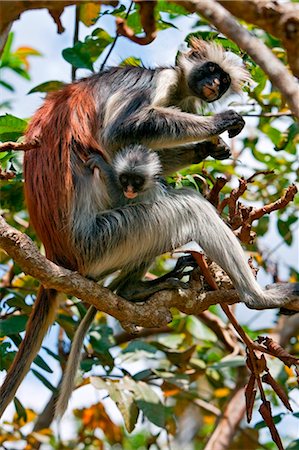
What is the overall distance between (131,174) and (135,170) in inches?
1.9

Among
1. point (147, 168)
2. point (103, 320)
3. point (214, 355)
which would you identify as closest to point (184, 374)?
point (214, 355)

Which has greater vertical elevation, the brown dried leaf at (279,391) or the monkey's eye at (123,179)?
the monkey's eye at (123,179)

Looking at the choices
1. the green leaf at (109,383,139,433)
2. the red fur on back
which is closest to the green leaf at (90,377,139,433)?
the green leaf at (109,383,139,433)

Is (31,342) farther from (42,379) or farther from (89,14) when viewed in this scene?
(89,14)

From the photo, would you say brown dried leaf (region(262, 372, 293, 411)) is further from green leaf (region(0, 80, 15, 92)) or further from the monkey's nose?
green leaf (region(0, 80, 15, 92))

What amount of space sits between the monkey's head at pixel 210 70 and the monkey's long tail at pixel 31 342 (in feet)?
5.98

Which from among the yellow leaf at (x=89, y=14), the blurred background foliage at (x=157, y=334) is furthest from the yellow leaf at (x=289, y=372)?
the yellow leaf at (x=89, y=14)

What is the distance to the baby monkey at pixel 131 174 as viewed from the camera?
194 inches

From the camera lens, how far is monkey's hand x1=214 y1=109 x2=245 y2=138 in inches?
205

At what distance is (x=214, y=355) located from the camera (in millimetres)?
7027

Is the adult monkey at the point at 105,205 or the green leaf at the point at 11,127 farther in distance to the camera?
the green leaf at the point at 11,127

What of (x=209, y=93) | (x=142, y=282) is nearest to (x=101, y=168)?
(x=142, y=282)

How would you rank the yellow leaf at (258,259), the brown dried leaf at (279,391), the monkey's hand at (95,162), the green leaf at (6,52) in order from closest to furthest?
the brown dried leaf at (279,391), the monkey's hand at (95,162), the yellow leaf at (258,259), the green leaf at (6,52)

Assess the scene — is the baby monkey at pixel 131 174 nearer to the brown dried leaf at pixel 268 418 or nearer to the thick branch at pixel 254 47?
the brown dried leaf at pixel 268 418
